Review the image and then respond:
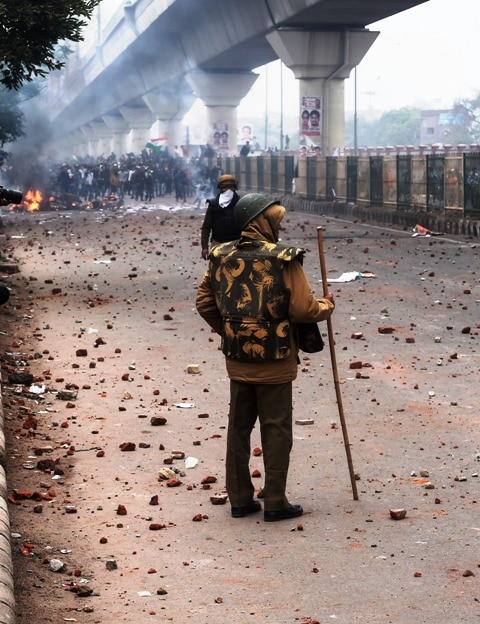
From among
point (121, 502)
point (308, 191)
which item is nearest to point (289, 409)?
point (121, 502)

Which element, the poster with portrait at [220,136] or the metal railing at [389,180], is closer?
the metal railing at [389,180]

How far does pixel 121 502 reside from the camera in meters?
6.94

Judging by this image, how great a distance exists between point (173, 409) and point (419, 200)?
22206mm

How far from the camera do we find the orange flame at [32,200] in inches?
1814

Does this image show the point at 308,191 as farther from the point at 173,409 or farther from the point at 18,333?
the point at 173,409

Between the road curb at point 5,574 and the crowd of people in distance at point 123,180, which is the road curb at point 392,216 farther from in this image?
the road curb at point 5,574

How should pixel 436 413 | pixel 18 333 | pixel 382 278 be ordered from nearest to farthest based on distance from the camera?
pixel 436 413, pixel 18 333, pixel 382 278

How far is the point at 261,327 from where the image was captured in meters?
6.34

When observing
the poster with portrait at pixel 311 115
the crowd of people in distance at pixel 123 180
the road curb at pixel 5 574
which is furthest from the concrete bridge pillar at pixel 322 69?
Answer: the road curb at pixel 5 574

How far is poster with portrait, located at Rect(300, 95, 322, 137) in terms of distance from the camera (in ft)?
145

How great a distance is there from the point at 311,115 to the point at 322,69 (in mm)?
1697

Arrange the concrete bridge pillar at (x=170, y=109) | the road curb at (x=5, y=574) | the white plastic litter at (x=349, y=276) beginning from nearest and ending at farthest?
the road curb at (x=5, y=574) → the white plastic litter at (x=349, y=276) → the concrete bridge pillar at (x=170, y=109)

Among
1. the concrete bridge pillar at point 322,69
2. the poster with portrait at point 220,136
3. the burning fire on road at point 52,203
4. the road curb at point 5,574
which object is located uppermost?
the concrete bridge pillar at point 322,69

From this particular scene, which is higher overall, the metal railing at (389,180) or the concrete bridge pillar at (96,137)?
the concrete bridge pillar at (96,137)
